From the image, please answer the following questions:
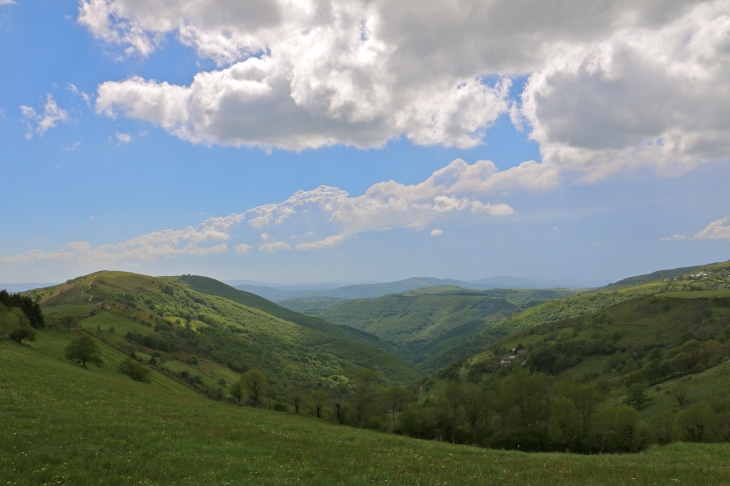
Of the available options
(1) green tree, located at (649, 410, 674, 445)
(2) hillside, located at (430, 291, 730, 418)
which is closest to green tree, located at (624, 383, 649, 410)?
(2) hillside, located at (430, 291, 730, 418)

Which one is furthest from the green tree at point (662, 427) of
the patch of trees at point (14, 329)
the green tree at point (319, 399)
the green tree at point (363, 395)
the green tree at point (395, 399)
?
the patch of trees at point (14, 329)

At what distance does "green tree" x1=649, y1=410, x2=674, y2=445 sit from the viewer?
146 ft

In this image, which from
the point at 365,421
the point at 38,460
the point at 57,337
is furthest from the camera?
the point at 57,337

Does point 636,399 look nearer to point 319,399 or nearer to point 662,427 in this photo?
point 662,427

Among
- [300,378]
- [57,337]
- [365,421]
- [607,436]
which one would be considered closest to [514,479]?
[607,436]

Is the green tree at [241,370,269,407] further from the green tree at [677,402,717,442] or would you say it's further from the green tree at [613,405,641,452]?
the green tree at [677,402,717,442]

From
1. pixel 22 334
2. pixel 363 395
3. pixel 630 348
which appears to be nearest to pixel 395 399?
pixel 363 395

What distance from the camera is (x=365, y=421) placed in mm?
68812

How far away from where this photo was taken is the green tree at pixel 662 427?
44.4 meters

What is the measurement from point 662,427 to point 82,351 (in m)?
88.4

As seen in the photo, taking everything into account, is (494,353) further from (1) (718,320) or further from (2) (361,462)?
(2) (361,462)

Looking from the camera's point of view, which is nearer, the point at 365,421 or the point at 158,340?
the point at 365,421

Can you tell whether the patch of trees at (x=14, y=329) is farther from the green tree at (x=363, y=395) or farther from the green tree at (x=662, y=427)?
the green tree at (x=662, y=427)

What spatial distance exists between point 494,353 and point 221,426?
191250 millimetres
